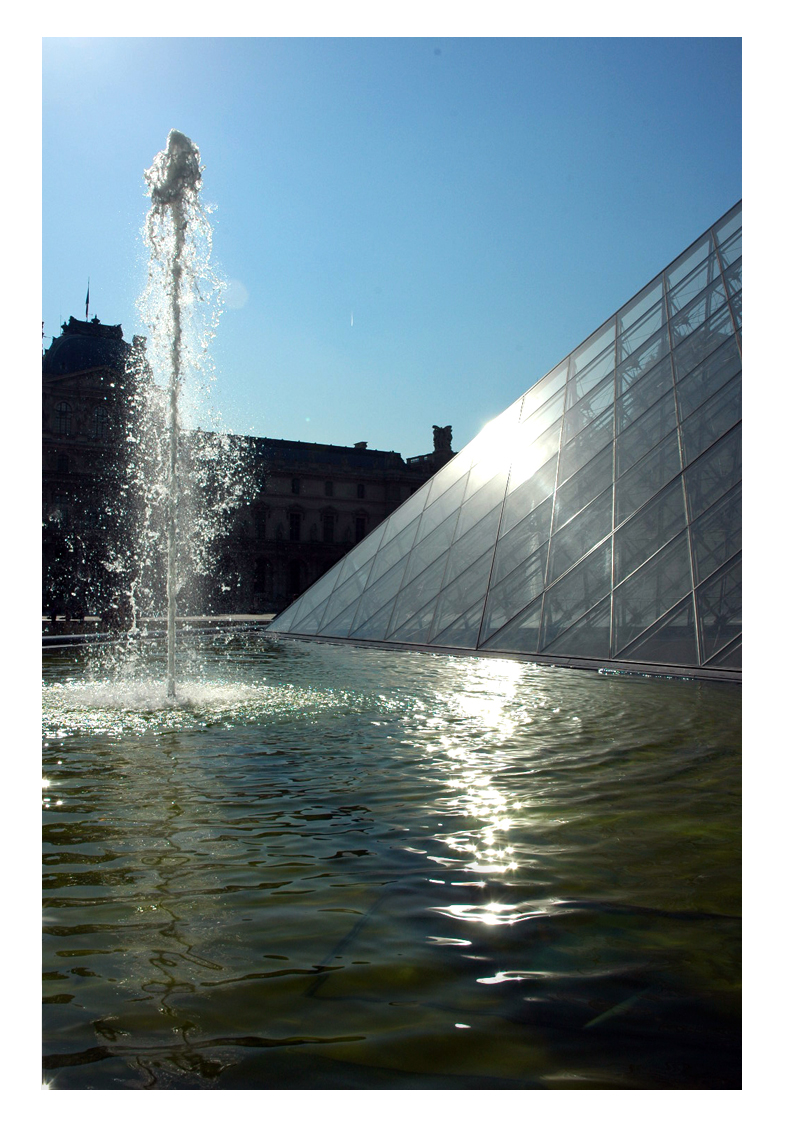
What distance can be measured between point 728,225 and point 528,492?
6.40m

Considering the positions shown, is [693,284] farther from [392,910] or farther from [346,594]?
[392,910]

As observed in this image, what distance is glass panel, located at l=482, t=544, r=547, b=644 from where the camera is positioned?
14.6 metres

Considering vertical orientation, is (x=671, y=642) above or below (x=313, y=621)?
above

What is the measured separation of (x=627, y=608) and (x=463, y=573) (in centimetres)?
436

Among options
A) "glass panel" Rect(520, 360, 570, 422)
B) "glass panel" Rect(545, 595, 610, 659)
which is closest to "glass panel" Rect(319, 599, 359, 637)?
"glass panel" Rect(520, 360, 570, 422)

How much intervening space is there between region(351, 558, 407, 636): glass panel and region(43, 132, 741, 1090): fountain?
10997 mm

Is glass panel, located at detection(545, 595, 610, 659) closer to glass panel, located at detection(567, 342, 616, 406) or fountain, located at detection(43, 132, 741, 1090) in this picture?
fountain, located at detection(43, 132, 741, 1090)

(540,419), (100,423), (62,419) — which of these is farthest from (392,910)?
(100,423)

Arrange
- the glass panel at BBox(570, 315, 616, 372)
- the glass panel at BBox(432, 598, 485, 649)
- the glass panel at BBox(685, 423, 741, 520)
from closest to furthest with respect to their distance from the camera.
Result: the glass panel at BBox(685, 423, 741, 520) < the glass panel at BBox(432, 598, 485, 649) < the glass panel at BBox(570, 315, 616, 372)

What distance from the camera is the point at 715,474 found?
40.9 ft

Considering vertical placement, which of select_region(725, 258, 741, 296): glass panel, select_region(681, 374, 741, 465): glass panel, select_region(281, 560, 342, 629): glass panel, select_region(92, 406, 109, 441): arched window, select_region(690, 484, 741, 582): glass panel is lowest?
select_region(281, 560, 342, 629): glass panel

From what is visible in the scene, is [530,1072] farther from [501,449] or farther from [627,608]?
[501,449]

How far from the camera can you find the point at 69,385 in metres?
52.9

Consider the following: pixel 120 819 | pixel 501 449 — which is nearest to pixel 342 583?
pixel 501 449
